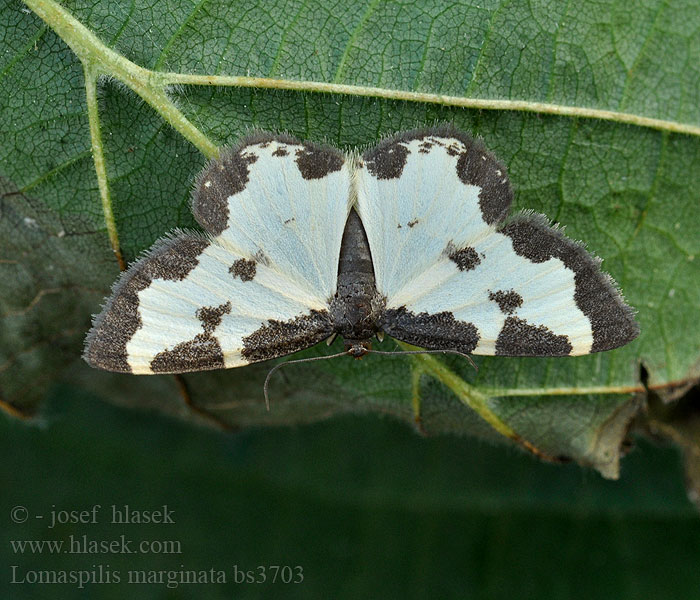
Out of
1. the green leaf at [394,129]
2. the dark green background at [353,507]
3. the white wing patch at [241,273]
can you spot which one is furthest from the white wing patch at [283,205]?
the dark green background at [353,507]

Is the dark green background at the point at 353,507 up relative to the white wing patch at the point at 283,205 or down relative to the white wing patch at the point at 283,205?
down

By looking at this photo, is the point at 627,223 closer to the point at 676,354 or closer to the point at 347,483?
the point at 676,354

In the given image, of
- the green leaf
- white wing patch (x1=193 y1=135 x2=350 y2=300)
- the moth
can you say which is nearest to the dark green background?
the green leaf

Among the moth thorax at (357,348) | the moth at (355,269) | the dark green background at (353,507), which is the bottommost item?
the dark green background at (353,507)

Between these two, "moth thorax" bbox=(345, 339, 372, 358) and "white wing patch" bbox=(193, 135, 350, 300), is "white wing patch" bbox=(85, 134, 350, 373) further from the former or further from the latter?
"moth thorax" bbox=(345, 339, 372, 358)

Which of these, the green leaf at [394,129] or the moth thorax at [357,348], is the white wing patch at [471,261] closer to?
the moth thorax at [357,348]

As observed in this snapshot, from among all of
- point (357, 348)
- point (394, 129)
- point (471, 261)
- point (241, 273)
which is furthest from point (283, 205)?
point (471, 261)
